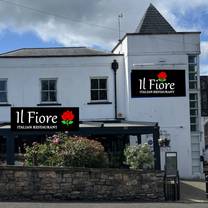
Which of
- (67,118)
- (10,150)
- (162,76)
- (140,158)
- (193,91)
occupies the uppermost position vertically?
(162,76)

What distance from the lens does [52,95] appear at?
28797 mm

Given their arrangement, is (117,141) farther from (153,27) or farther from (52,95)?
(153,27)

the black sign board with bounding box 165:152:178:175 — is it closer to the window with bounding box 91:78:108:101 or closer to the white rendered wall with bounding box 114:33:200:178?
the white rendered wall with bounding box 114:33:200:178

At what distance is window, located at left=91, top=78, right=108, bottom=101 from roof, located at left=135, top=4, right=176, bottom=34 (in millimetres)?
3448

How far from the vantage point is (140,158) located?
63.4ft

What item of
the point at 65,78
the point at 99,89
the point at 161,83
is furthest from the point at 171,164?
the point at 65,78

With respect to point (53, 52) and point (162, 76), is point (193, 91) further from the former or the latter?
point (53, 52)

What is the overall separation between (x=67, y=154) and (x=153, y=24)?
1393 centimetres

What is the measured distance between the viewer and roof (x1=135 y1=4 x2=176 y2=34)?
29.7m

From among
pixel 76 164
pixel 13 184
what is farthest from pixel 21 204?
pixel 76 164

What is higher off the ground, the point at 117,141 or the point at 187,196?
the point at 117,141

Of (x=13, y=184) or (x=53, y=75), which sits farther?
(x=53, y=75)

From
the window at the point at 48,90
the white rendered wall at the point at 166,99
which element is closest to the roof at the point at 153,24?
the white rendered wall at the point at 166,99

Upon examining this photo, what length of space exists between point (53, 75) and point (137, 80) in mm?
4621
